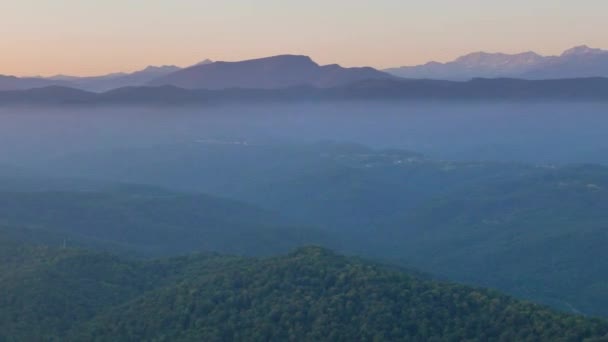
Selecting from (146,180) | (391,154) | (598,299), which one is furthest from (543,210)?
(146,180)

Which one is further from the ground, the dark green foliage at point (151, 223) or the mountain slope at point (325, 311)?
the mountain slope at point (325, 311)

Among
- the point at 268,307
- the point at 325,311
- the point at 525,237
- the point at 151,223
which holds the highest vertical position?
the point at 325,311

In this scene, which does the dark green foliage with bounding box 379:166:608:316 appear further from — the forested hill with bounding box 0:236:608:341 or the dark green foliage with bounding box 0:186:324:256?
the forested hill with bounding box 0:236:608:341

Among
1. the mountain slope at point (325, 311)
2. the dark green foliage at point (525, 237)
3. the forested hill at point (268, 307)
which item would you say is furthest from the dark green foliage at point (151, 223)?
the mountain slope at point (325, 311)

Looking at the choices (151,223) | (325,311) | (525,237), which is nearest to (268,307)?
(325,311)

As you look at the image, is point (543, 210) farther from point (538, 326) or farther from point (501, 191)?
point (538, 326)

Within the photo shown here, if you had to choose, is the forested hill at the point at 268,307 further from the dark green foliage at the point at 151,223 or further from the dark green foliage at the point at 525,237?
the dark green foliage at the point at 525,237

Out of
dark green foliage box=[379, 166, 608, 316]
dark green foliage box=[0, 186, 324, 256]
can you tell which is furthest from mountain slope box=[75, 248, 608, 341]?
dark green foliage box=[379, 166, 608, 316]

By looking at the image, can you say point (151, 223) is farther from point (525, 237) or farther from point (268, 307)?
point (268, 307)
